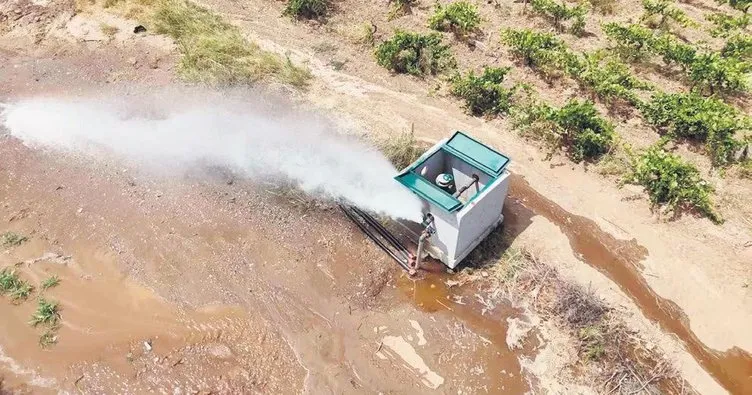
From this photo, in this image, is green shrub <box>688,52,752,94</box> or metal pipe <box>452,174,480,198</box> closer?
metal pipe <box>452,174,480,198</box>

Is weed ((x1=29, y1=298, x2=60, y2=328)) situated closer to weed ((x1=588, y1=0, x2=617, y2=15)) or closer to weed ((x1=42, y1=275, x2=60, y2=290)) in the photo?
weed ((x1=42, y1=275, x2=60, y2=290))

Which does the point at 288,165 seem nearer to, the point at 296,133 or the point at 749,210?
the point at 296,133

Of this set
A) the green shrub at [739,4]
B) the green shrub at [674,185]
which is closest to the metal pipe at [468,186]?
the green shrub at [674,185]

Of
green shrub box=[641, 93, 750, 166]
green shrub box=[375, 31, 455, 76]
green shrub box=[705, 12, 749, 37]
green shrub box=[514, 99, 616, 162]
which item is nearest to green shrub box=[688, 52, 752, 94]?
green shrub box=[641, 93, 750, 166]

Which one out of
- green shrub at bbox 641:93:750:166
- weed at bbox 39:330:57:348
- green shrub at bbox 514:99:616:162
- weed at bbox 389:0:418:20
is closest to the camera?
weed at bbox 39:330:57:348

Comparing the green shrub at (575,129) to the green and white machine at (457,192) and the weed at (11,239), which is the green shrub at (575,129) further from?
the weed at (11,239)

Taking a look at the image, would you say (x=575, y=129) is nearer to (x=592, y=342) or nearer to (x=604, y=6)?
(x=592, y=342)

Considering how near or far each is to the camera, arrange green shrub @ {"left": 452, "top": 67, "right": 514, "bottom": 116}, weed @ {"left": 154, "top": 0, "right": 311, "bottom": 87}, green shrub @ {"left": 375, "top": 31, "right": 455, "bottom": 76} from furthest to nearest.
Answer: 1. green shrub @ {"left": 375, "top": 31, "right": 455, "bottom": 76}
2. weed @ {"left": 154, "top": 0, "right": 311, "bottom": 87}
3. green shrub @ {"left": 452, "top": 67, "right": 514, "bottom": 116}
